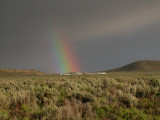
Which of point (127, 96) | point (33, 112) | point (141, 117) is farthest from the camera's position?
point (127, 96)

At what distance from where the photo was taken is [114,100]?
7.07m

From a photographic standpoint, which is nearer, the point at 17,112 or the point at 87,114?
the point at 87,114

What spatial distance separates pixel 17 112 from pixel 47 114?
5.88 ft

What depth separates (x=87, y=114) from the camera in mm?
5652

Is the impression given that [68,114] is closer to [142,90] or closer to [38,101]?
[38,101]

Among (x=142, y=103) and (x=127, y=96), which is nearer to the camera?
(x=142, y=103)

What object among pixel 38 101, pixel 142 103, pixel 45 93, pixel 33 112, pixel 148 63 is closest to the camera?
pixel 33 112

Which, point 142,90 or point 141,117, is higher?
point 142,90

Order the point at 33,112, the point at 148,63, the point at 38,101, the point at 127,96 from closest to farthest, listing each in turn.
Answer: the point at 33,112 < the point at 127,96 < the point at 38,101 < the point at 148,63

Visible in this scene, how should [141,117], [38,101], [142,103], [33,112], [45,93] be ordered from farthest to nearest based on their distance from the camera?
1. [45,93]
2. [38,101]
3. [142,103]
4. [33,112]
5. [141,117]

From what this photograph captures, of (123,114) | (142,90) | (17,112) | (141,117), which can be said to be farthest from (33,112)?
(142,90)

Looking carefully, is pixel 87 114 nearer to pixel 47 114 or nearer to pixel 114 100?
pixel 47 114

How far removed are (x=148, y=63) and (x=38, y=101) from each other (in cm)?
20261

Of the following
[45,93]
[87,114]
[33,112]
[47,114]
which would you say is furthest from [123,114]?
[45,93]
